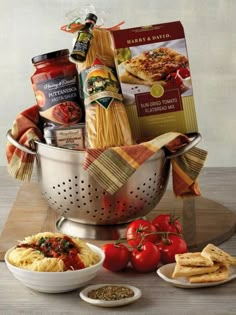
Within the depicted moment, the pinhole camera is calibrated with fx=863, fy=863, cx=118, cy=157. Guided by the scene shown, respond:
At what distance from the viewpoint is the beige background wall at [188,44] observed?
301cm

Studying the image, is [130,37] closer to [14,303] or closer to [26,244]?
[26,244]

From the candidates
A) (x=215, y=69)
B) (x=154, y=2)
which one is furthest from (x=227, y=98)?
(x=154, y=2)

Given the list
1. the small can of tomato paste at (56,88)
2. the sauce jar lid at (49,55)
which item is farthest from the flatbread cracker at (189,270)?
the sauce jar lid at (49,55)

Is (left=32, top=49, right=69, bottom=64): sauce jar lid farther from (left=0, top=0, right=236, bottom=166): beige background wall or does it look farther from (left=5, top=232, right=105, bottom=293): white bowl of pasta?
(left=0, top=0, right=236, bottom=166): beige background wall

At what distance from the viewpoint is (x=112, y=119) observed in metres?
1.92

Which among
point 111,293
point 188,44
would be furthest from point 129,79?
point 188,44

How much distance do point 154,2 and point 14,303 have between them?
5.39 ft

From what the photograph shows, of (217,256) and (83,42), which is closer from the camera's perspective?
(217,256)

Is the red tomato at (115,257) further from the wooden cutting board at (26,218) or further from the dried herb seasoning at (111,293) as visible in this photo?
the wooden cutting board at (26,218)

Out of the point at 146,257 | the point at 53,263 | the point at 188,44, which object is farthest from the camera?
the point at 188,44

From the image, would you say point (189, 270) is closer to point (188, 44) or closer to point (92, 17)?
point (92, 17)

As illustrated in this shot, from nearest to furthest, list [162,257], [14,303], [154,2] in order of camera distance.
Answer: [14,303] < [162,257] < [154,2]

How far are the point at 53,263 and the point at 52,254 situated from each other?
0.04 metres

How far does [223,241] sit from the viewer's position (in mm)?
1933
